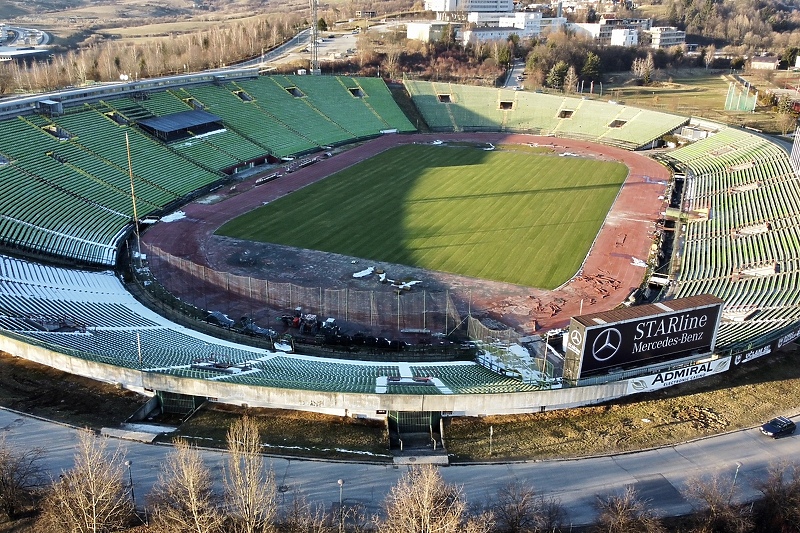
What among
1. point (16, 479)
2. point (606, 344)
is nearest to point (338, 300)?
point (606, 344)

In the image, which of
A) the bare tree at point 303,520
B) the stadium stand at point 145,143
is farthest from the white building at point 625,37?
the bare tree at point 303,520

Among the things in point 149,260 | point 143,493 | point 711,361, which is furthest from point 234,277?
point 711,361

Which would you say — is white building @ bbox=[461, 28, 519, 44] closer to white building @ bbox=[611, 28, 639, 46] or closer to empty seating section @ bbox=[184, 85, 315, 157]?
white building @ bbox=[611, 28, 639, 46]

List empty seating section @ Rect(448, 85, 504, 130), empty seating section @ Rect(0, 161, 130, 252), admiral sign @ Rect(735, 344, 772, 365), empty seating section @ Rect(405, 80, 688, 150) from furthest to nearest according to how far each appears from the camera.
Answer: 1. empty seating section @ Rect(448, 85, 504, 130)
2. empty seating section @ Rect(405, 80, 688, 150)
3. empty seating section @ Rect(0, 161, 130, 252)
4. admiral sign @ Rect(735, 344, 772, 365)

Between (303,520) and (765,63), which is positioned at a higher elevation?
(765,63)

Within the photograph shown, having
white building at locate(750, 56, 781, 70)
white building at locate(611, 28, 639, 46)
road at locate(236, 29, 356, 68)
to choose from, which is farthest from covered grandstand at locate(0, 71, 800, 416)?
white building at locate(611, 28, 639, 46)

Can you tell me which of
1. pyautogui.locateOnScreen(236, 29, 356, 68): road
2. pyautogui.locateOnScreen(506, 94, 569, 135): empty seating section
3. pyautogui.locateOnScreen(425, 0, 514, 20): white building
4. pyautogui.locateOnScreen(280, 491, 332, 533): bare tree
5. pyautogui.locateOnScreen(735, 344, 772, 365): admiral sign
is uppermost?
pyautogui.locateOnScreen(425, 0, 514, 20): white building

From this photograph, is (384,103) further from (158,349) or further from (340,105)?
(158,349)
